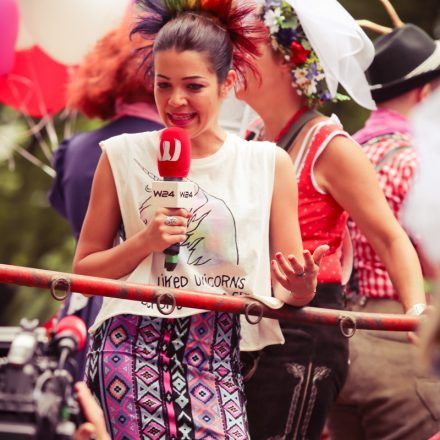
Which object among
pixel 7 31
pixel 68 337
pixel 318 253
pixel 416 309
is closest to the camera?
pixel 68 337

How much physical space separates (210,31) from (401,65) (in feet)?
5.52

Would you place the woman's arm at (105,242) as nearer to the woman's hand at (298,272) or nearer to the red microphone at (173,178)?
the red microphone at (173,178)

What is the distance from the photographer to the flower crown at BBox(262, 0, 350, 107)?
398cm

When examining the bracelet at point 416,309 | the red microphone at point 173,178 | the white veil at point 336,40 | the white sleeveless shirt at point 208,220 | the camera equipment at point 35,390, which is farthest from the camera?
the white veil at point 336,40

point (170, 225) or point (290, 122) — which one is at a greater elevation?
point (290, 122)

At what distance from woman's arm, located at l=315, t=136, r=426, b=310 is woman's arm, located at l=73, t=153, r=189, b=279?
77cm

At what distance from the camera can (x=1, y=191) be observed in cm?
1214

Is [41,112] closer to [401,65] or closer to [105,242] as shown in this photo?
[401,65]

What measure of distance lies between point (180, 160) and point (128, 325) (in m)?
0.51

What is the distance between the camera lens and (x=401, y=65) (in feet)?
15.9

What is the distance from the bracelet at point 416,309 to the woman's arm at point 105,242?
0.87 metres

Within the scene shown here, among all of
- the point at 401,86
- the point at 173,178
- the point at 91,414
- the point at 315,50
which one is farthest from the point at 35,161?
the point at 91,414

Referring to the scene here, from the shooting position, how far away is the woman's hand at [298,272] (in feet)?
9.95

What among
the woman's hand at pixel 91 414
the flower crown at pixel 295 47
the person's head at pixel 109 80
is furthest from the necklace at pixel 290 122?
the woman's hand at pixel 91 414
